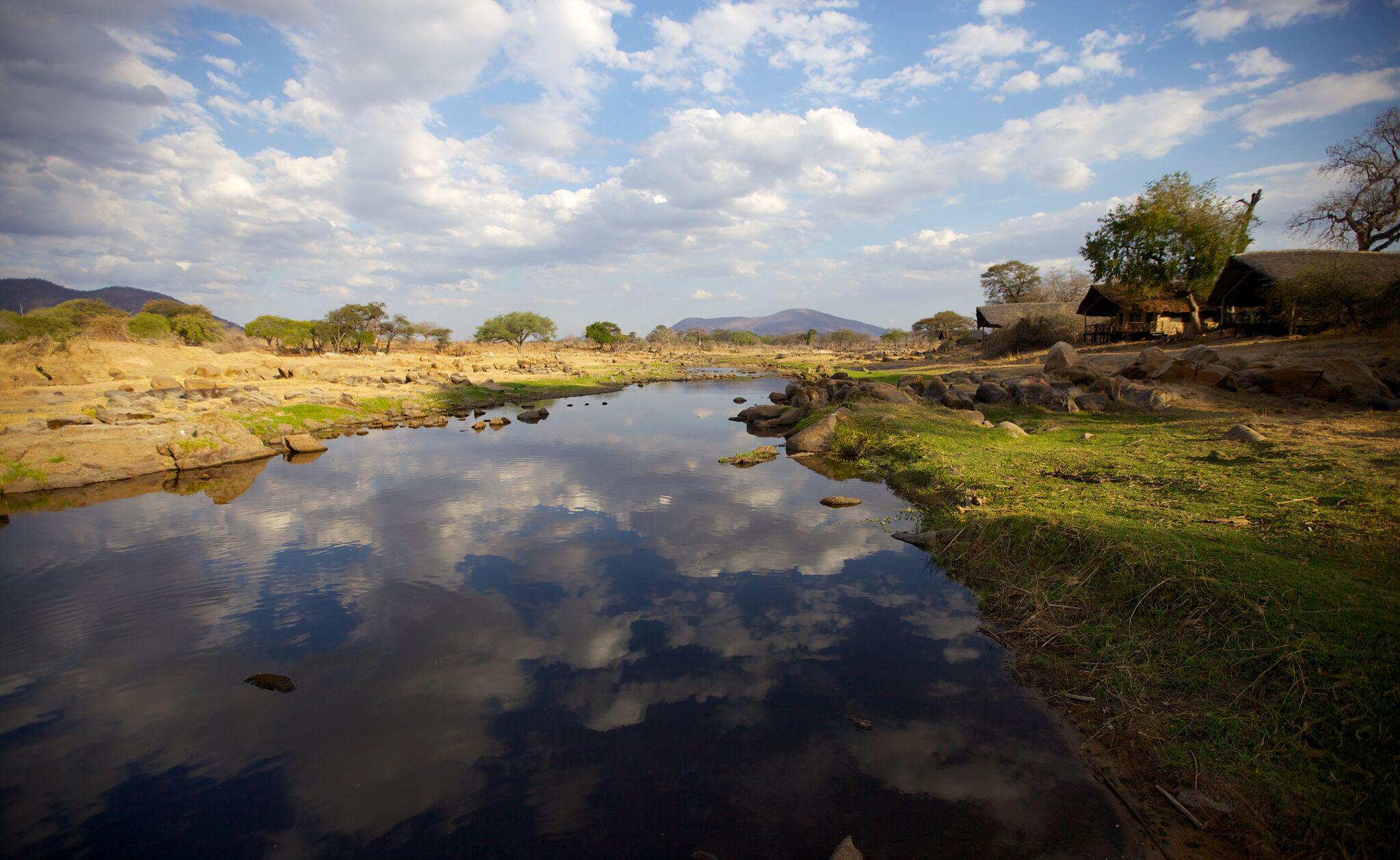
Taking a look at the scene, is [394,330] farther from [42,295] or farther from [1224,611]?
[42,295]

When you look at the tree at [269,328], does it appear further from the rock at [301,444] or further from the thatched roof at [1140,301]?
the thatched roof at [1140,301]

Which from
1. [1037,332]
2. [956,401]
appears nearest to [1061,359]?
[956,401]

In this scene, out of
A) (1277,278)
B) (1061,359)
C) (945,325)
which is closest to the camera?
(1061,359)

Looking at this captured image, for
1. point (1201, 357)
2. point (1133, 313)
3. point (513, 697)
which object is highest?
point (1133, 313)

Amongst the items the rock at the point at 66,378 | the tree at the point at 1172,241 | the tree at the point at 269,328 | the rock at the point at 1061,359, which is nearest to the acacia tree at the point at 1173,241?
the tree at the point at 1172,241

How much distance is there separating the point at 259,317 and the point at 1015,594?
2638 inches

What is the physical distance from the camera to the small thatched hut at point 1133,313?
3444 cm

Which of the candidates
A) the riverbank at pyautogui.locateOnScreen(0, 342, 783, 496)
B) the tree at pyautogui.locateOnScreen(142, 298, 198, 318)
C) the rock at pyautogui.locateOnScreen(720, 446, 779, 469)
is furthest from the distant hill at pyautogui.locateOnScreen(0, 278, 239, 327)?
the rock at pyautogui.locateOnScreen(720, 446, 779, 469)

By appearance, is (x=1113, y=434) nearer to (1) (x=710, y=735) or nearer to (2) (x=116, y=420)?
A: (1) (x=710, y=735)

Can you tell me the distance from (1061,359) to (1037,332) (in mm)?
20658

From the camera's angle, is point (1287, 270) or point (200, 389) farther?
point (200, 389)

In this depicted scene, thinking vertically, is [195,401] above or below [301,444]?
above

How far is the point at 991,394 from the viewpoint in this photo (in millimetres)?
21891

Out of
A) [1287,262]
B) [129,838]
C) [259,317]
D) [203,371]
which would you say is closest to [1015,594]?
[129,838]
